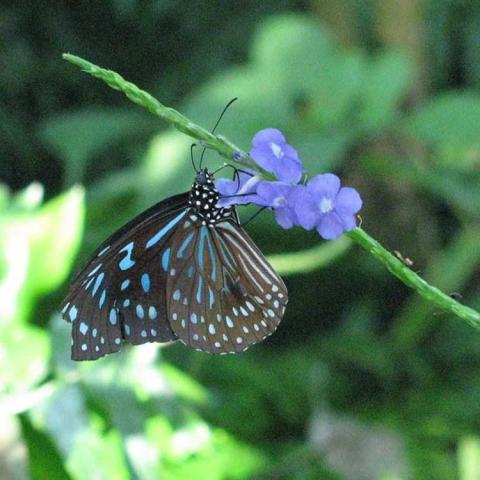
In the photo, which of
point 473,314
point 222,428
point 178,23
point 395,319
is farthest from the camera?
point 178,23

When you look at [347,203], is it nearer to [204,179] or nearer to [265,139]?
[265,139]

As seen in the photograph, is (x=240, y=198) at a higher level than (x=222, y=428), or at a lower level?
higher

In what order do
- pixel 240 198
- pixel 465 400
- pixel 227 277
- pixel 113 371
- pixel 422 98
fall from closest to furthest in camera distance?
pixel 240 198, pixel 227 277, pixel 113 371, pixel 465 400, pixel 422 98

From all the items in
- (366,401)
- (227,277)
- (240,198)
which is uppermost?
(240,198)

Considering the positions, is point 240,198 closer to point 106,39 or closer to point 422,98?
point 422,98

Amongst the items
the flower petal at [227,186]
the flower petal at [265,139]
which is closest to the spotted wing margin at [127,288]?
the flower petal at [227,186]

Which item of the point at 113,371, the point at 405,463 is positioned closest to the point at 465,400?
the point at 405,463

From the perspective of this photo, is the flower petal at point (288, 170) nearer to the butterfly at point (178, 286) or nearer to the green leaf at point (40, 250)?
the butterfly at point (178, 286)

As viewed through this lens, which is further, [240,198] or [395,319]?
[395,319]
